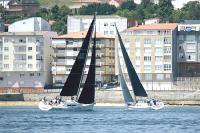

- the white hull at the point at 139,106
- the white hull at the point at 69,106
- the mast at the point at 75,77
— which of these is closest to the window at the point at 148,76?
the white hull at the point at 139,106

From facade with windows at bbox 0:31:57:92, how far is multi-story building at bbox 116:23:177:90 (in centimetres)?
1296

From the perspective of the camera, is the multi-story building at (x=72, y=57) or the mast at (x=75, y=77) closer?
the mast at (x=75, y=77)

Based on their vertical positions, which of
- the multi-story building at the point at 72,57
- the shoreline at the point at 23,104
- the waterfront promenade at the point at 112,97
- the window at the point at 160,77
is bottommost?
the shoreline at the point at 23,104

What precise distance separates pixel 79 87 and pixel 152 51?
155 ft

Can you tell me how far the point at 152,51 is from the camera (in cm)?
18762

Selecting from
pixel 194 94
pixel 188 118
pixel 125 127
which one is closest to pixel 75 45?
pixel 194 94

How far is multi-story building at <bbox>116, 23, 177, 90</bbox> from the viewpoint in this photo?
187 m

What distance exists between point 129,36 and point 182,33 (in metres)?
8.95

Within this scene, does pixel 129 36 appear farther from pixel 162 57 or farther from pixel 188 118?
pixel 188 118

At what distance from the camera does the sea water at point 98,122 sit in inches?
4036

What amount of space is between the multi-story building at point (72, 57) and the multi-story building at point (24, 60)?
5.08ft

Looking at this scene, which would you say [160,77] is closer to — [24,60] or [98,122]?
[24,60]

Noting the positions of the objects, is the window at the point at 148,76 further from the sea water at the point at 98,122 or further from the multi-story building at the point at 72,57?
the sea water at the point at 98,122

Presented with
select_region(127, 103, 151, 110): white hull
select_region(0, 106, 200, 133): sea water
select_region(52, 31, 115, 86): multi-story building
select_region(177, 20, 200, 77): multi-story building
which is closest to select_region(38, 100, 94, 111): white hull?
select_region(0, 106, 200, 133): sea water
